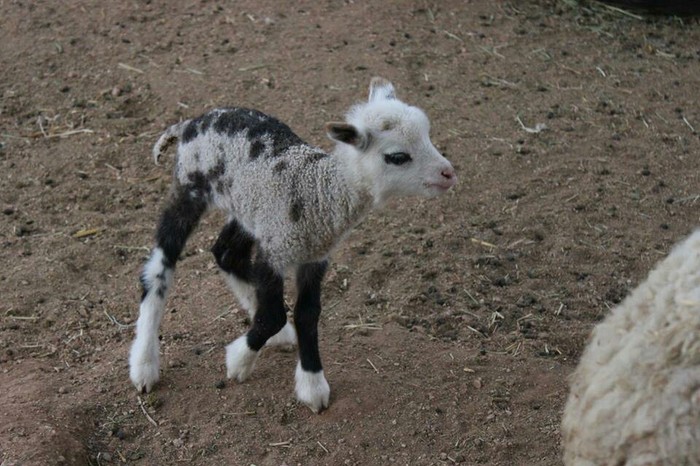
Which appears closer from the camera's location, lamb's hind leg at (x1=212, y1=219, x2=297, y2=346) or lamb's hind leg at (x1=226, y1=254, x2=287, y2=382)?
lamb's hind leg at (x1=226, y1=254, x2=287, y2=382)

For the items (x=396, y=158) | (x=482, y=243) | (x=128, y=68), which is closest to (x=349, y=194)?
(x=396, y=158)

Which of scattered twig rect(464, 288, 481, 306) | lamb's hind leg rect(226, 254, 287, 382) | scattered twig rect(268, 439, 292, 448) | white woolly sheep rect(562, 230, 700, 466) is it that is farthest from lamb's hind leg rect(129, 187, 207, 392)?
white woolly sheep rect(562, 230, 700, 466)

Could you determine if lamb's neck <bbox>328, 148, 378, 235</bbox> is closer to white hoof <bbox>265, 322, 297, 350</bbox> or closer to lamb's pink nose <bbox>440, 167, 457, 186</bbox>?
lamb's pink nose <bbox>440, 167, 457, 186</bbox>

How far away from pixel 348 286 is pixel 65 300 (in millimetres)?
1940

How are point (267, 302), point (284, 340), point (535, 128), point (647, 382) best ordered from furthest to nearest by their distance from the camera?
1. point (535, 128)
2. point (284, 340)
3. point (267, 302)
4. point (647, 382)

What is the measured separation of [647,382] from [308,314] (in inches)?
90.7

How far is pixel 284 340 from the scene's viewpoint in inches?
253

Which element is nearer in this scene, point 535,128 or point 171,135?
point 171,135

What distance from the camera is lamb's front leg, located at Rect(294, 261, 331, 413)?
18.8ft

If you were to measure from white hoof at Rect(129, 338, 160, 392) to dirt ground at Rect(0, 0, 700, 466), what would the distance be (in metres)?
0.09

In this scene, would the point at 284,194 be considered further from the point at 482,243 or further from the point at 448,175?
the point at 482,243

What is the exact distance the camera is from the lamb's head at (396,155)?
542cm

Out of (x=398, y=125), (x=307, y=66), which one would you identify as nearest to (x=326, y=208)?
(x=398, y=125)

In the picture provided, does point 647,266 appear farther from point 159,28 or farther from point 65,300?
point 159,28
